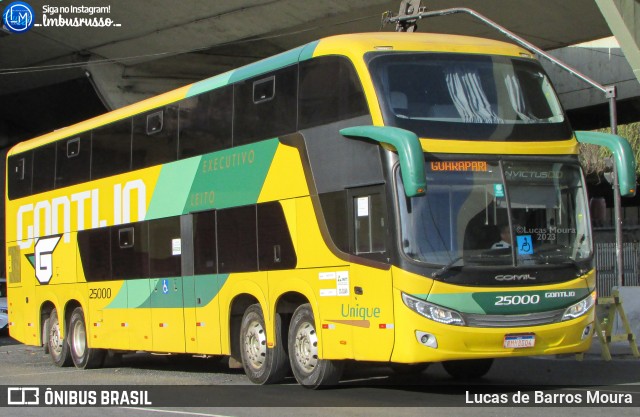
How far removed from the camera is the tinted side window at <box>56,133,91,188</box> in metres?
19.2

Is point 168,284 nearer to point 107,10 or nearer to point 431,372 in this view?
point 431,372

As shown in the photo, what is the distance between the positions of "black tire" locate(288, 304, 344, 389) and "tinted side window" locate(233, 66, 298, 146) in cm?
243

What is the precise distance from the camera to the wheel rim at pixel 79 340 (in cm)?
1945

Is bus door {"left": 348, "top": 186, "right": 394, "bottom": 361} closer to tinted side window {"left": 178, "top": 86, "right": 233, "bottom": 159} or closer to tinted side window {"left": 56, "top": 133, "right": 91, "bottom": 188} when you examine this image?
tinted side window {"left": 178, "top": 86, "right": 233, "bottom": 159}

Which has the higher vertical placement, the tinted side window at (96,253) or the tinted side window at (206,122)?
the tinted side window at (206,122)

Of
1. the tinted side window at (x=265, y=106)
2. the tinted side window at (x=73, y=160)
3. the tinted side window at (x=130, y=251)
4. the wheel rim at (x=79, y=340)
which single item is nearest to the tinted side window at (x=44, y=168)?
the tinted side window at (x=73, y=160)

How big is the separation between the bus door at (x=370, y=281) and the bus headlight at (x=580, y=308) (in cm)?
212

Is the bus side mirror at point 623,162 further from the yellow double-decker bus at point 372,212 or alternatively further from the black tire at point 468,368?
the black tire at point 468,368

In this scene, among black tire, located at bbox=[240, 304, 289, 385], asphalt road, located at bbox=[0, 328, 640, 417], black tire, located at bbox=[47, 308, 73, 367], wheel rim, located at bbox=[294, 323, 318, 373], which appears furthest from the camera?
black tire, located at bbox=[47, 308, 73, 367]

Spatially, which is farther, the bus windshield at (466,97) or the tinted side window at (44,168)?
the tinted side window at (44,168)

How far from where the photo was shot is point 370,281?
12.1 metres

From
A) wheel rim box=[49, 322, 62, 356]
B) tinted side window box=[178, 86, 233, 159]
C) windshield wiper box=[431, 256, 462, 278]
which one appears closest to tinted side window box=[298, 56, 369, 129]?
tinted side window box=[178, 86, 233, 159]

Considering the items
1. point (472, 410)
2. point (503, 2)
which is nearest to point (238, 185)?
point (472, 410)

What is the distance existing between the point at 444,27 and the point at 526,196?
2026cm
